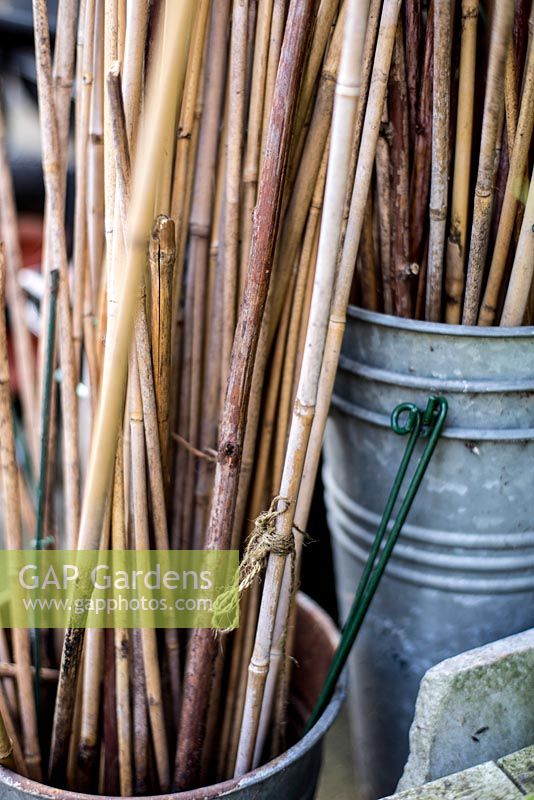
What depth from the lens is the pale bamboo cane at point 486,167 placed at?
89 centimetres

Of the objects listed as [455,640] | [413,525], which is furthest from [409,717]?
[413,525]

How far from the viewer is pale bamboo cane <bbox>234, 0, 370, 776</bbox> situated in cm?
76

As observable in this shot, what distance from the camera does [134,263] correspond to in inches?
27.6

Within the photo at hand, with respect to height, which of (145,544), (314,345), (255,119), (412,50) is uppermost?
(412,50)

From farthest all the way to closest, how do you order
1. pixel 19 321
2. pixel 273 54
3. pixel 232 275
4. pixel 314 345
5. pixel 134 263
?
pixel 19 321, pixel 232 275, pixel 273 54, pixel 314 345, pixel 134 263

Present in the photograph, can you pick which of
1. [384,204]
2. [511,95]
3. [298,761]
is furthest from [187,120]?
[298,761]

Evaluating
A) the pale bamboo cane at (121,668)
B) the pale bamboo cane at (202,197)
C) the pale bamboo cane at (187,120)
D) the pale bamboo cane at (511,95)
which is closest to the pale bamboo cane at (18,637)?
the pale bamboo cane at (121,668)

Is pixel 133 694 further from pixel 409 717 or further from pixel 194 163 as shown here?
pixel 194 163

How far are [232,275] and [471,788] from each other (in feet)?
2.34

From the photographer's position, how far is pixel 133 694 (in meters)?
1.16

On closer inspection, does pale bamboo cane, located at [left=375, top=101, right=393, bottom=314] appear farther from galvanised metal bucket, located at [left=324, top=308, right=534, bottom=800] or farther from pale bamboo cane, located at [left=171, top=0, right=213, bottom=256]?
pale bamboo cane, located at [left=171, top=0, right=213, bottom=256]

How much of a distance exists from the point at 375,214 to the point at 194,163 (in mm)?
282

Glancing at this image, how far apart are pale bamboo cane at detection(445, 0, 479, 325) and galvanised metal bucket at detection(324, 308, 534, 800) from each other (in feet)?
0.29

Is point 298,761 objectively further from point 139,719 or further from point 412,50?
point 412,50
